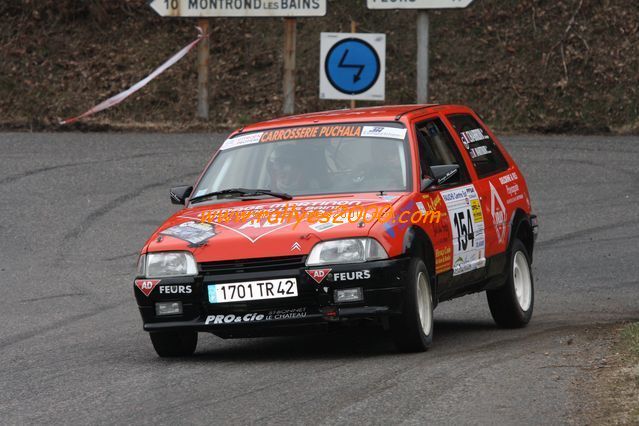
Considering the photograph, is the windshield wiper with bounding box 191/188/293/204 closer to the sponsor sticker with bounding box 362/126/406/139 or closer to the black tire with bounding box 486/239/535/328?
the sponsor sticker with bounding box 362/126/406/139

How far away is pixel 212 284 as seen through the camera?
28.7 feet

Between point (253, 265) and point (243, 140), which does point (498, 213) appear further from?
point (253, 265)

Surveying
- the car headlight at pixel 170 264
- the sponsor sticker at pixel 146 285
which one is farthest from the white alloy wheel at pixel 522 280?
the sponsor sticker at pixel 146 285

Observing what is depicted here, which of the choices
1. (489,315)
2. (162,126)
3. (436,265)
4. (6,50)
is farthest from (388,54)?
(436,265)

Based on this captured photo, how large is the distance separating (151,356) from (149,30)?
1944 cm

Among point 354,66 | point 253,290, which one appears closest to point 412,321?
point 253,290

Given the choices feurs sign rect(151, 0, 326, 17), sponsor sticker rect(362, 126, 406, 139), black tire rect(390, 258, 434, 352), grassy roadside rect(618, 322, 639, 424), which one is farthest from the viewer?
feurs sign rect(151, 0, 326, 17)

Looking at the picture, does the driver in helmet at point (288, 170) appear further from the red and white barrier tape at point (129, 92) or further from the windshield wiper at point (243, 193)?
the red and white barrier tape at point (129, 92)

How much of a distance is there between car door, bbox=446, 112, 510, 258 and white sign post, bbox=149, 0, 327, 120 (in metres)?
12.4

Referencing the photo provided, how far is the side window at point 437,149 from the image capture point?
988cm

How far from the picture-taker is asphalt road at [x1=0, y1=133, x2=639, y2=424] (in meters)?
7.26

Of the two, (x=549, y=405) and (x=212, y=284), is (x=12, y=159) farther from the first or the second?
(x=549, y=405)

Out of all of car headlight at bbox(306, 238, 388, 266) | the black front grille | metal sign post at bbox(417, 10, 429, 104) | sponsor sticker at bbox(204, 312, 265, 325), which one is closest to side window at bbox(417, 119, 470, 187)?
car headlight at bbox(306, 238, 388, 266)

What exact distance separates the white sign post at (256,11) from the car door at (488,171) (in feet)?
40.8
